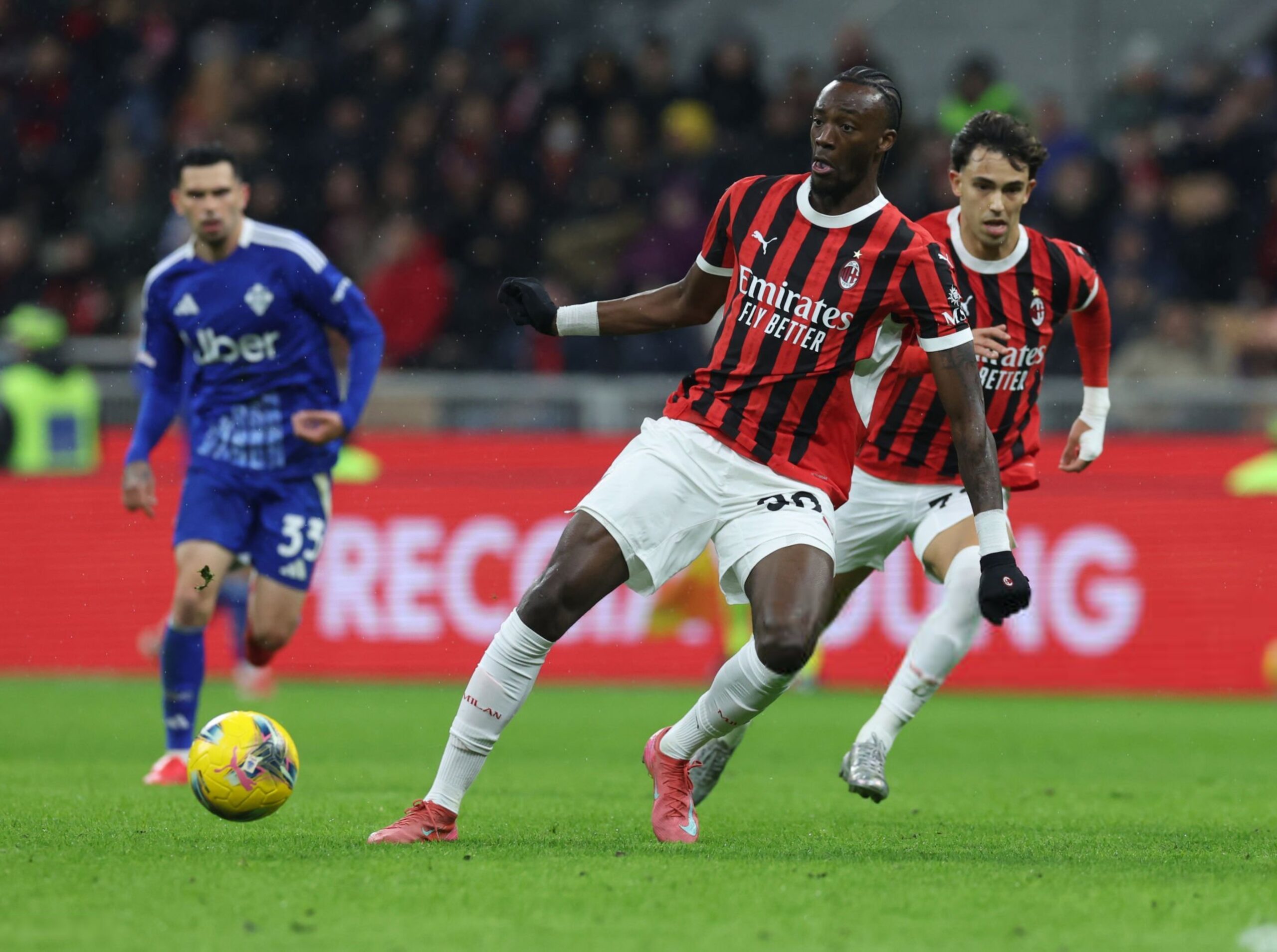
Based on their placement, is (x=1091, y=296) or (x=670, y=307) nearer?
(x=670, y=307)

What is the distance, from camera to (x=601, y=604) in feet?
42.7

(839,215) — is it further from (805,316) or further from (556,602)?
(556,602)

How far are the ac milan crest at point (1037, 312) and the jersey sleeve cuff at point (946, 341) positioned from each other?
1.38m

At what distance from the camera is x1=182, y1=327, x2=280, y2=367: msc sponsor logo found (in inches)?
314

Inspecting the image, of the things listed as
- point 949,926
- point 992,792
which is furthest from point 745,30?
point 949,926

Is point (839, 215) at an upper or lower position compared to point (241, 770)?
upper

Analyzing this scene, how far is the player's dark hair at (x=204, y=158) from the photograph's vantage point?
8023 mm

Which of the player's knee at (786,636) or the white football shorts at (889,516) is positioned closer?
the player's knee at (786,636)

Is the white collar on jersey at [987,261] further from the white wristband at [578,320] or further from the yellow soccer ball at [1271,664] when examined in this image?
the yellow soccer ball at [1271,664]

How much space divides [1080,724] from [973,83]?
5994 millimetres

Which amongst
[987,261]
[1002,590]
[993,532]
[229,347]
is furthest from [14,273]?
[1002,590]

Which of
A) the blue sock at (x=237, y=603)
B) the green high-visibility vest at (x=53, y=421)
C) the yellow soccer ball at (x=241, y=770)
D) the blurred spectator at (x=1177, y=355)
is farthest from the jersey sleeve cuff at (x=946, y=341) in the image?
the green high-visibility vest at (x=53, y=421)

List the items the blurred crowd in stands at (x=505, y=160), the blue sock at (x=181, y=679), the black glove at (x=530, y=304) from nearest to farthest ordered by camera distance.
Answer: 1. the black glove at (x=530, y=304)
2. the blue sock at (x=181, y=679)
3. the blurred crowd in stands at (x=505, y=160)

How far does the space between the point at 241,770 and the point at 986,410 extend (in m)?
2.97
